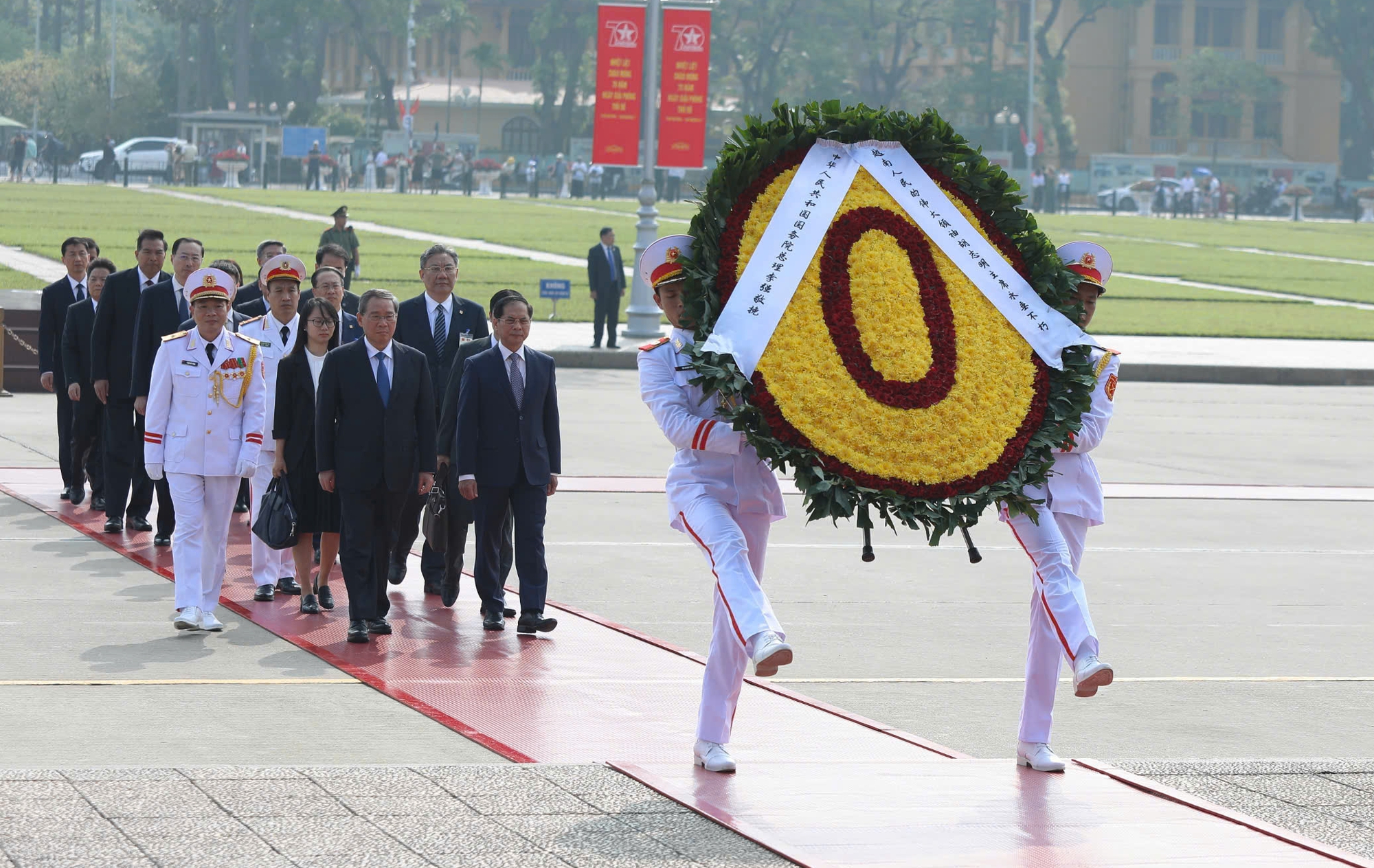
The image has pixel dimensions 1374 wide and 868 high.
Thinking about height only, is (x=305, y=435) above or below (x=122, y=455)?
above

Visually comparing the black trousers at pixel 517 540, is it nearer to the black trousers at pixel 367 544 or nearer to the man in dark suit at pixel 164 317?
the black trousers at pixel 367 544

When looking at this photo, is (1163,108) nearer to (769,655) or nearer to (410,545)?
(410,545)

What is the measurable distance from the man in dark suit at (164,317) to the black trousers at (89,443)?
117cm

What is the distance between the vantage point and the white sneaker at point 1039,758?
21.8ft

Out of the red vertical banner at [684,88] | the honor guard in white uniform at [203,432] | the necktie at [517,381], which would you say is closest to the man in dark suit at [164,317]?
the honor guard in white uniform at [203,432]

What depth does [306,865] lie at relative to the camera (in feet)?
16.9

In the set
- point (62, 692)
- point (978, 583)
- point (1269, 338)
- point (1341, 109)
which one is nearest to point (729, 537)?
point (62, 692)

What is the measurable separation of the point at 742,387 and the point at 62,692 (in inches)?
136

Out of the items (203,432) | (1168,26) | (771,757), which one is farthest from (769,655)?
(1168,26)

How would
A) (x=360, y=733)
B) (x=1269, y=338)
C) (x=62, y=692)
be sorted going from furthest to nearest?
(x=1269, y=338), (x=62, y=692), (x=360, y=733)

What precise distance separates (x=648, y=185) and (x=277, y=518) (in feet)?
58.3

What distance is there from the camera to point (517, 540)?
9.44 metres

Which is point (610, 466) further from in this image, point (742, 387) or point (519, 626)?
point (742, 387)

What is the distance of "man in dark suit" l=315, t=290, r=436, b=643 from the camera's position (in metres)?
9.11
